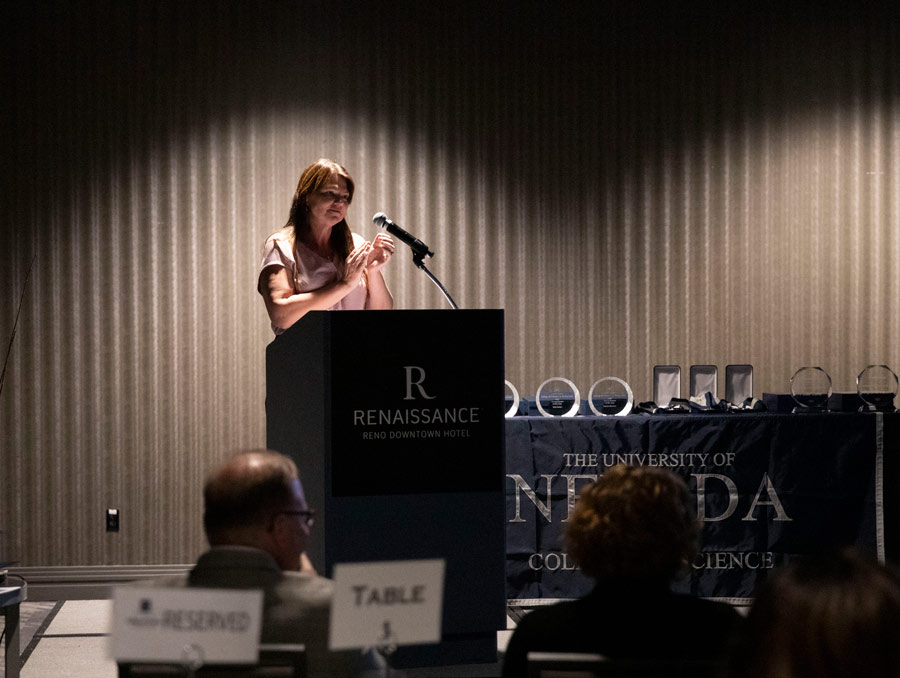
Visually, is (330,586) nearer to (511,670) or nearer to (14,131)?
(511,670)

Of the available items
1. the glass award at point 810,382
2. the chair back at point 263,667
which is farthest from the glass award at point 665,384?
the chair back at point 263,667

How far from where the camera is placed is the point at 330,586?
1.45 metres

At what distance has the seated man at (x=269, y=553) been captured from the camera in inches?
56.2

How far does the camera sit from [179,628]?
1073 millimetres

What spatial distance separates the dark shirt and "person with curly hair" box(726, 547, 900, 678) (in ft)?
→ 1.84

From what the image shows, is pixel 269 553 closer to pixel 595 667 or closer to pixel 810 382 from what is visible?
pixel 595 667

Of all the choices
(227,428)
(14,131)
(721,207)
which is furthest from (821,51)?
(14,131)

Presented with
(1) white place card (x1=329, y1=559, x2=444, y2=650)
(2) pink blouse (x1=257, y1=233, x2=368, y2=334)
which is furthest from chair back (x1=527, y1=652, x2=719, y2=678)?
(2) pink blouse (x1=257, y1=233, x2=368, y2=334)

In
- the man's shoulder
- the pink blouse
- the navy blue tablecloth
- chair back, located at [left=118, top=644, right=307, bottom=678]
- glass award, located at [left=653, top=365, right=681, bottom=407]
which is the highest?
the pink blouse

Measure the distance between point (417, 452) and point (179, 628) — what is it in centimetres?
116

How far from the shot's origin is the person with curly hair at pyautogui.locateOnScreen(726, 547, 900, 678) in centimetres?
82

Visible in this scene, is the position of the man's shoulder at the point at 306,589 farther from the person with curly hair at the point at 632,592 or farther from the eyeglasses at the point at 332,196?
the eyeglasses at the point at 332,196

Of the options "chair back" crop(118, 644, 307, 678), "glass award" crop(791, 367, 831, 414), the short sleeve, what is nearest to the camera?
"chair back" crop(118, 644, 307, 678)

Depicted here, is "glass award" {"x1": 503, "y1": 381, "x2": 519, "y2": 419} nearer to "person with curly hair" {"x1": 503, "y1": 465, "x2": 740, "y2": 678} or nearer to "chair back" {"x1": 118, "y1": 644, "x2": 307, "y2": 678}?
"person with curly hair" {"x1": 503, "y1": 465, "x2": 740, "y2": 678}
